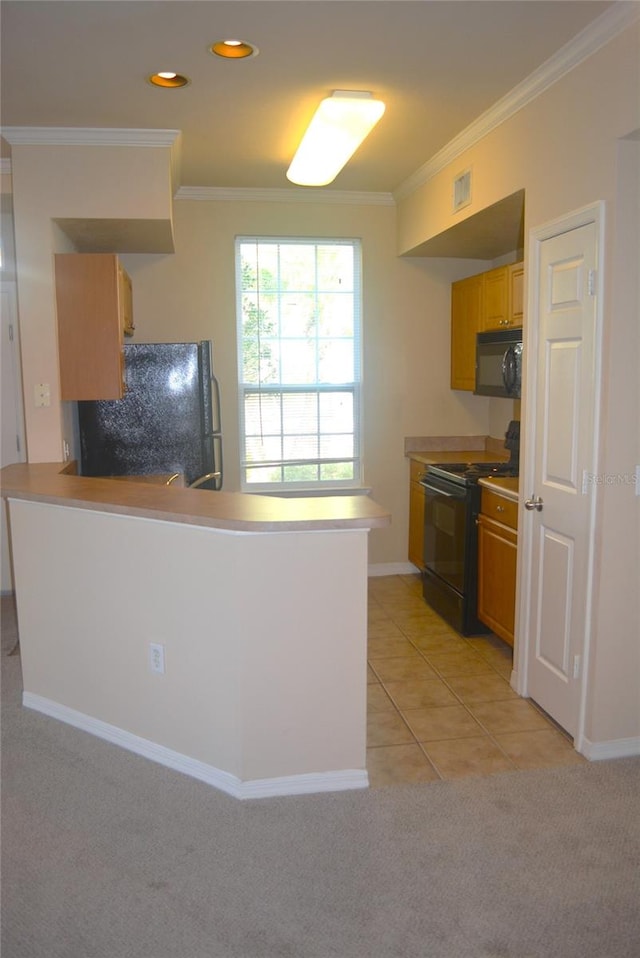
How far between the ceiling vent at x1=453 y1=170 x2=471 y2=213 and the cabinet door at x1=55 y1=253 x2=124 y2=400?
70.9 inches

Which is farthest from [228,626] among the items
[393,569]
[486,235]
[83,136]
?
[393,569]

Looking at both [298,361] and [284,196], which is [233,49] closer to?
[284,196]

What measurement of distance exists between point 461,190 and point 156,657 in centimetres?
279

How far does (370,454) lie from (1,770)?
129 inches

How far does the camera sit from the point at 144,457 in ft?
14.7

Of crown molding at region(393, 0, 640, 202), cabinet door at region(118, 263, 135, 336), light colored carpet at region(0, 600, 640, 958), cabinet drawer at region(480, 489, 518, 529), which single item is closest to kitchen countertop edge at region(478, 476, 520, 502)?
cabinet drawer at region(480, 489, 518, 529)

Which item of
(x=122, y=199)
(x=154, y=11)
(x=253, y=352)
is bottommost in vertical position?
(x=253, y=352)

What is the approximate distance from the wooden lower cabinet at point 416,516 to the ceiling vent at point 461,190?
1.77 metres

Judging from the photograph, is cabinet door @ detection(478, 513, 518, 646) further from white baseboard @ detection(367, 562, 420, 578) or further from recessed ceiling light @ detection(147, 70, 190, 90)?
recessed ceiling light @ detection(147, 70, 190, 90)

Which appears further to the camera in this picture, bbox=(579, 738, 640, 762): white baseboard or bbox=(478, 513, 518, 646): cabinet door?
bbox=(478, 513, 518, 646): cabinet door

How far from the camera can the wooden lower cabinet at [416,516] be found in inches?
202

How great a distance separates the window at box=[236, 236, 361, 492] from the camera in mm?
5121

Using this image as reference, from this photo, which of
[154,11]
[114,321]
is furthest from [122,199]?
[154,11]

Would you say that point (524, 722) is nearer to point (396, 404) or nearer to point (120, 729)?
point (120, 729)
